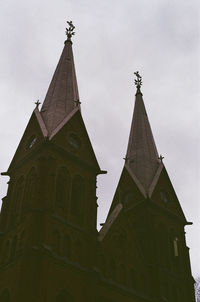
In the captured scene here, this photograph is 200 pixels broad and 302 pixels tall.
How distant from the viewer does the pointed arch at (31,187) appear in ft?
113

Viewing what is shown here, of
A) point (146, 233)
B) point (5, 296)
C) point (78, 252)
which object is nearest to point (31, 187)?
point (78, 252)

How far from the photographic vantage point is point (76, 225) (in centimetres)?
3475

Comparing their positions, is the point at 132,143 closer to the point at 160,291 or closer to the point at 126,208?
the point at 126,208

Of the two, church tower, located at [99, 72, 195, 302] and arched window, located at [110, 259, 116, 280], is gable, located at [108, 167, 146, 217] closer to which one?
church tower, located at [99, 72, 195, 302]

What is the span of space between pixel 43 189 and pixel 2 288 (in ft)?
22.7

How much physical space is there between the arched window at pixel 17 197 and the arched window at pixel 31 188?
0.81m

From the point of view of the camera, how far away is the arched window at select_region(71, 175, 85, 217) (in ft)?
118

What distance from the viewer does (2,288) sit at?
101 feet

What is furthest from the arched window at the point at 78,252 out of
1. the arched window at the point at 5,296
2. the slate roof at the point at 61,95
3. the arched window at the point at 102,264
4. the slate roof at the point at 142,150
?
the slate roof at the point at 142,150

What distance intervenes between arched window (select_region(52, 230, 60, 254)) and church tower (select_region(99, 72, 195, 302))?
12.7ft

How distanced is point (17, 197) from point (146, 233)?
11093mm

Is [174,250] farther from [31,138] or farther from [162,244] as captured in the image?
[31,138]

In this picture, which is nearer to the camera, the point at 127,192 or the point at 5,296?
the point at 5,296

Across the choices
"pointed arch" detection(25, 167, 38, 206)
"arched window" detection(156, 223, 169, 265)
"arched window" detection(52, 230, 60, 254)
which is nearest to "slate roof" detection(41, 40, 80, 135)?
"pointed arch" detection(25, 167, 38, 206)
